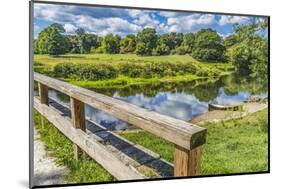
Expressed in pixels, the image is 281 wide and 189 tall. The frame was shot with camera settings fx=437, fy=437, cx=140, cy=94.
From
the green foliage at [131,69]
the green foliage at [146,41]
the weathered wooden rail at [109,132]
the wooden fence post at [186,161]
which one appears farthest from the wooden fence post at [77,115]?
the wooden fence post at [186,161]

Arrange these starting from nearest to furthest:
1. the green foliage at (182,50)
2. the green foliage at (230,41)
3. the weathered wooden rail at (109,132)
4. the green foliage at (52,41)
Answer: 1. the green foliage at (52,41)
2. the weathered wooden rail at (109,132)
3. the green foliage at (182,50)
4. the green foliage at (230,41)

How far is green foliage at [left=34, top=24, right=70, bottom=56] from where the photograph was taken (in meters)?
3.35

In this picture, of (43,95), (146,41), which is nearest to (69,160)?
(43,95)

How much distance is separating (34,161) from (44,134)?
22 cm

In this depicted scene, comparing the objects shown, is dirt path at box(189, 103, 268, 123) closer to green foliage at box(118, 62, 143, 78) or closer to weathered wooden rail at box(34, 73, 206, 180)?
weathered wooden rail at box(34, 73, 206, 180)

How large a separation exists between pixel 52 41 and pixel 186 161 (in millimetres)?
1423

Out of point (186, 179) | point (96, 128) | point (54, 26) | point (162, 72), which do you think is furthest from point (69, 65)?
point (186, 179)

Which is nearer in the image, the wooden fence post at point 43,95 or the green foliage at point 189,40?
the wooden fence post at point 43,95

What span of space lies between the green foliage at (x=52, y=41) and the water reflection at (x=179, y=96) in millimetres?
322

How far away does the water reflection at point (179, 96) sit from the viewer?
351 centimetres

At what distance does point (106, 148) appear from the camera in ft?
11.5

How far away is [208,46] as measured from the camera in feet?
12.3

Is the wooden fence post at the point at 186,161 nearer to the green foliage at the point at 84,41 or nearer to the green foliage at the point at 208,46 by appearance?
the green foliage at the point at 208,46
